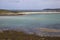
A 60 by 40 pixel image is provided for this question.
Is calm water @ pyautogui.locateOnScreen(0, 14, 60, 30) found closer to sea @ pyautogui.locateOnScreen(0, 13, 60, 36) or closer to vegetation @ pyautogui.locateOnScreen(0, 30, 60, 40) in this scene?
sea @ pyautogui.locateOnScreen(0, 13, 60, 36)

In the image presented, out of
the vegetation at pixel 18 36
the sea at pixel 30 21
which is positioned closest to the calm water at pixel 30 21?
the sea at pixel 30 21

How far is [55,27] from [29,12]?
234 millimetres

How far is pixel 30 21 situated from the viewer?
3.09 feet

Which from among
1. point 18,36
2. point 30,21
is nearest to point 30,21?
point 30,21

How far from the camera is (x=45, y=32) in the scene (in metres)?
0.81

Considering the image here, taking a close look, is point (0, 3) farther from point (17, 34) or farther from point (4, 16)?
point (17, 34)

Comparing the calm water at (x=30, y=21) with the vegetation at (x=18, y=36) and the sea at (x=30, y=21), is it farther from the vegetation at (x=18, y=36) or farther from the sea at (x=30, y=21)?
the vegetation at (x=18, y=36)

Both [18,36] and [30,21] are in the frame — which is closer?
[18,36]

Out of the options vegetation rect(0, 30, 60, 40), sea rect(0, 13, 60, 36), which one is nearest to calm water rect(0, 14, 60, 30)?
sea rect(0, 13, 60, 36)

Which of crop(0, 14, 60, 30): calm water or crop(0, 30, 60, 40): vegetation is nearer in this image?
crop(0, 30, 60, 40): vegetation

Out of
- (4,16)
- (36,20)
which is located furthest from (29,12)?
(4,16)

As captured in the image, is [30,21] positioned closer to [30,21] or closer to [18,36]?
[30,21]

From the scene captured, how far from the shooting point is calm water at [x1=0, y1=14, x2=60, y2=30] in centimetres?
90

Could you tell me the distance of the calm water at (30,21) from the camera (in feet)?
2.96
